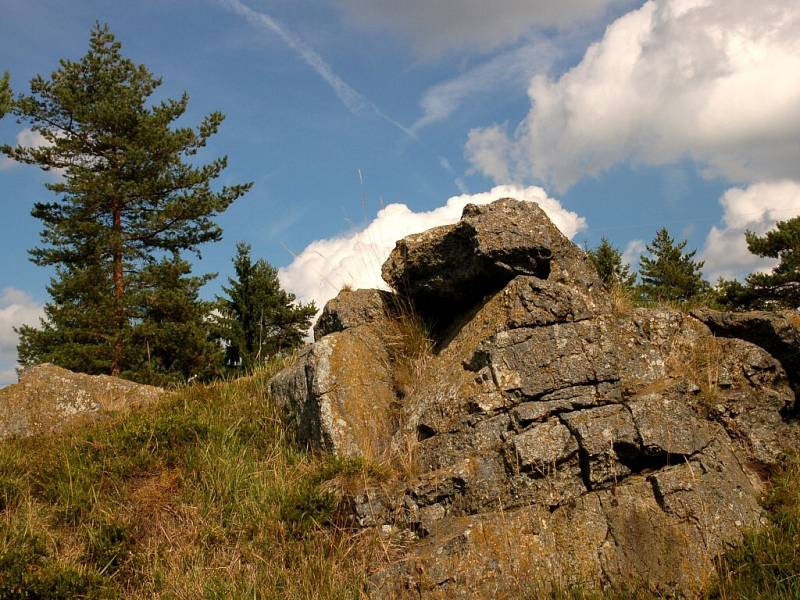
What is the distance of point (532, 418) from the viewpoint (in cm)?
639

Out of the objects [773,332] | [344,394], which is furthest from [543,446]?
[773,332]

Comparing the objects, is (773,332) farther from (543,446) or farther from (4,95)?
(4,95)

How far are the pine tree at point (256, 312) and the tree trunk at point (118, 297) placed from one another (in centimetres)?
397

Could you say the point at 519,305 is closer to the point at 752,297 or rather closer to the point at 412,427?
the point at 412,427

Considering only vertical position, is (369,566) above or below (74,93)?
below

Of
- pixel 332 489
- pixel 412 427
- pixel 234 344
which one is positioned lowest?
pixel 332 489

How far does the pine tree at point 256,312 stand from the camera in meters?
26.5

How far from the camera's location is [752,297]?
29.0 meters

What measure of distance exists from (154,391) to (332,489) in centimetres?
505

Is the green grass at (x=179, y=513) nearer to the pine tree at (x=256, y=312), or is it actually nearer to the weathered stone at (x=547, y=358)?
the weathered stone at (x=547, y=358)

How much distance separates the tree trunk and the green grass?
14746 millimetres

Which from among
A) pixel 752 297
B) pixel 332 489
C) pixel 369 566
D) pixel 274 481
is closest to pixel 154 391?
pixel 274 481

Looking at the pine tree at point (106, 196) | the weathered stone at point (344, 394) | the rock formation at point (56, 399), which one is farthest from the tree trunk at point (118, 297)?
the weathered stone at point (344, 394)

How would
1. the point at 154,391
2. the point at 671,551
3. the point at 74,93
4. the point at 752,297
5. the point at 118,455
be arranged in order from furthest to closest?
the point at 752,297
the point at 74,93
the point at 154,391
the point at 118,455
the point at 671,551
